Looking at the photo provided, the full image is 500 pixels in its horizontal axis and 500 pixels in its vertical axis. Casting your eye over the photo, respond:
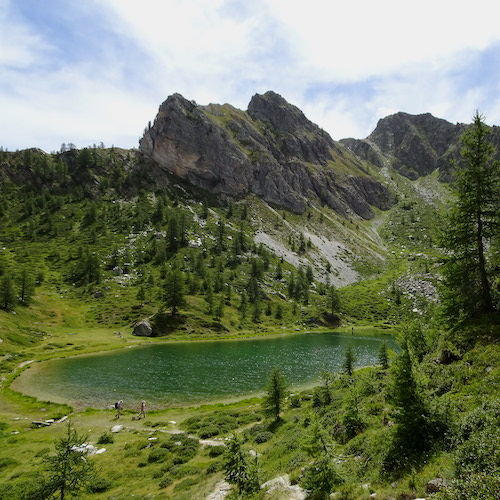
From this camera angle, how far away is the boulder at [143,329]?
9562 cm

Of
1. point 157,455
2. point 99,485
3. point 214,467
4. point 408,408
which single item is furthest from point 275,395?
point 408,408

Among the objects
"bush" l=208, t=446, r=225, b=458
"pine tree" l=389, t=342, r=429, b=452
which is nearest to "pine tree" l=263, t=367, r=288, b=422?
"bush" l=208, t=446, r=225, b=458

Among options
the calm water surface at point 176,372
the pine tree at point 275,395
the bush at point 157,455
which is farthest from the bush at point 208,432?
the calm water surface at point 176,372

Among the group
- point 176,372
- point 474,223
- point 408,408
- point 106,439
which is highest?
point 474,223

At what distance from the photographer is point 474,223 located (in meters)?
23.5

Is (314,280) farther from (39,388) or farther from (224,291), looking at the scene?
(39,388)

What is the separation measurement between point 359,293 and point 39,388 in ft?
Answer: 539

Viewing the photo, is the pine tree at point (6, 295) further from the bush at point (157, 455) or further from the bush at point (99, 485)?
the bush at point (99, 485)

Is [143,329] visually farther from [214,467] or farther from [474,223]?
[474,223]

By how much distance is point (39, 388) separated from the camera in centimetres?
4788

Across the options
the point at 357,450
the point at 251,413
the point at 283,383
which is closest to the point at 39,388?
the point at 251,413

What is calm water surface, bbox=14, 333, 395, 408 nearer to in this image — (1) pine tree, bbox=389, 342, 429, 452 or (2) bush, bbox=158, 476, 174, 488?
(2) bush, bbox=158, 476, 174, 488

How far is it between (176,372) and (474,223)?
→ 5505 cm

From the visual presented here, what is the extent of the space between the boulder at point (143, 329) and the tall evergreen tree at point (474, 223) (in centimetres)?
8828
